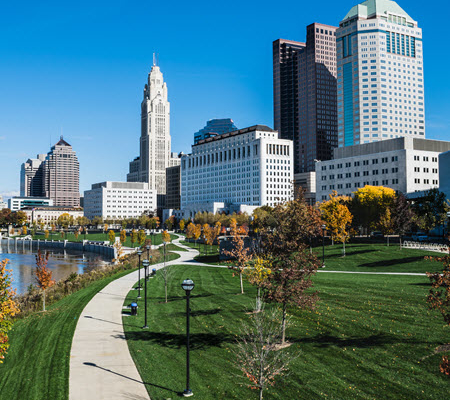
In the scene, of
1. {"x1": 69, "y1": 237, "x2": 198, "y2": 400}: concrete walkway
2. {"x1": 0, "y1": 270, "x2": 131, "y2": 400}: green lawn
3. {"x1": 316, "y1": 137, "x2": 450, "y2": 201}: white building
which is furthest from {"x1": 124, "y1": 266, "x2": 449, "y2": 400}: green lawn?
{"x1": 316, "y1": 137, "x2": 450, "y2": 201}: white building

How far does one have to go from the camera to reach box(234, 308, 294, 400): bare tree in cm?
1634

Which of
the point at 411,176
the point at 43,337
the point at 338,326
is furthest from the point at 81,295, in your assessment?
the point at 411,176

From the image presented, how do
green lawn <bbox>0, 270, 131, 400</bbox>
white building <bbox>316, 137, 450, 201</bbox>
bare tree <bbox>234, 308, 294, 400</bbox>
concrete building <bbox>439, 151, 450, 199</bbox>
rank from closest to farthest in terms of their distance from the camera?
bare tree <bbox>234, 308, 294, 400</bbox>
green lawn <bbox>0, 270, 131, 400</bbox>
concrete building <bbox>439, 151, 450, 199</bbox>
white building <bbox>316, 137, 450, 201</bbox>

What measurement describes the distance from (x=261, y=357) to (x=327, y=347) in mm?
6425

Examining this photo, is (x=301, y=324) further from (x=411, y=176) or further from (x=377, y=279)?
(x=411, y=176)

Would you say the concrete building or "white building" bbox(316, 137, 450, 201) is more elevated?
"white building" bbox(316, 137, 450, 201)

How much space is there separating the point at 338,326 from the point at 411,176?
110 meters

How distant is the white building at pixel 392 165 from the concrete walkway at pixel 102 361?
109m

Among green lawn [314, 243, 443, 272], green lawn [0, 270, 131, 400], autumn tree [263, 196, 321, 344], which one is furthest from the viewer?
green lawn [314, 243, 443, 272]

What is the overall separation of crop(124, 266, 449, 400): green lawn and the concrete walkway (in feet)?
2.13

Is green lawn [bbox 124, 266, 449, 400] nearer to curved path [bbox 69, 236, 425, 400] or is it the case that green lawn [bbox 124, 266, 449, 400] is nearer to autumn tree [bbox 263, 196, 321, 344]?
curved path [bbox 69, 236, 425, 400]

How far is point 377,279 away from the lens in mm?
38625

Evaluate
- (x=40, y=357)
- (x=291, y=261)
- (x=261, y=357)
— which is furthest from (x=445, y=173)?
(x=40, y=357)

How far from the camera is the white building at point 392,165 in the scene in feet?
405
